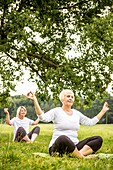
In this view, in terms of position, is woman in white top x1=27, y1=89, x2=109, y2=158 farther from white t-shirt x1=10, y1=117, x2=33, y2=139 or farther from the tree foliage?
the tree foliage

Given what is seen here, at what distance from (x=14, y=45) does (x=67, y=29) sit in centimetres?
297

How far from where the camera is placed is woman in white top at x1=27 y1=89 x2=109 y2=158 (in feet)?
27.1

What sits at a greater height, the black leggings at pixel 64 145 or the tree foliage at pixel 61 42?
the tree foliage at pixel 61 42

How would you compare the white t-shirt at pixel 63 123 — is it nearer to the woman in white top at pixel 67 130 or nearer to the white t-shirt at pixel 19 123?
Result: the woman in white top at pixel 67 130

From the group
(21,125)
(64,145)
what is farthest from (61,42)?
(64,145)

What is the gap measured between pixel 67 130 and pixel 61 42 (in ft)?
40.5

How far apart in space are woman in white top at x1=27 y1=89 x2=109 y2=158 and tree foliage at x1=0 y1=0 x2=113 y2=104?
9.17 m

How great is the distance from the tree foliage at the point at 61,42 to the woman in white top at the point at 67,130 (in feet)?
30.1

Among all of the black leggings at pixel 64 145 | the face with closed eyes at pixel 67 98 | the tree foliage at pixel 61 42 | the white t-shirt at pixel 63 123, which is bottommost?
the black leggings at pixel 64 145

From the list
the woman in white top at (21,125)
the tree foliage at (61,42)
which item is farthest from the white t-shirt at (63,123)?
the tree foliage at (61,42)

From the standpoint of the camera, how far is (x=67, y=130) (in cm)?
871

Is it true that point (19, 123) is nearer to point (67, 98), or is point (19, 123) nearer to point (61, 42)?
point (67, 98)

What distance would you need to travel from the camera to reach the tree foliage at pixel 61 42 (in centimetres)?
1872

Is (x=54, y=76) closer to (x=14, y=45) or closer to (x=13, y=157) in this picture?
(x=14, y=45)
